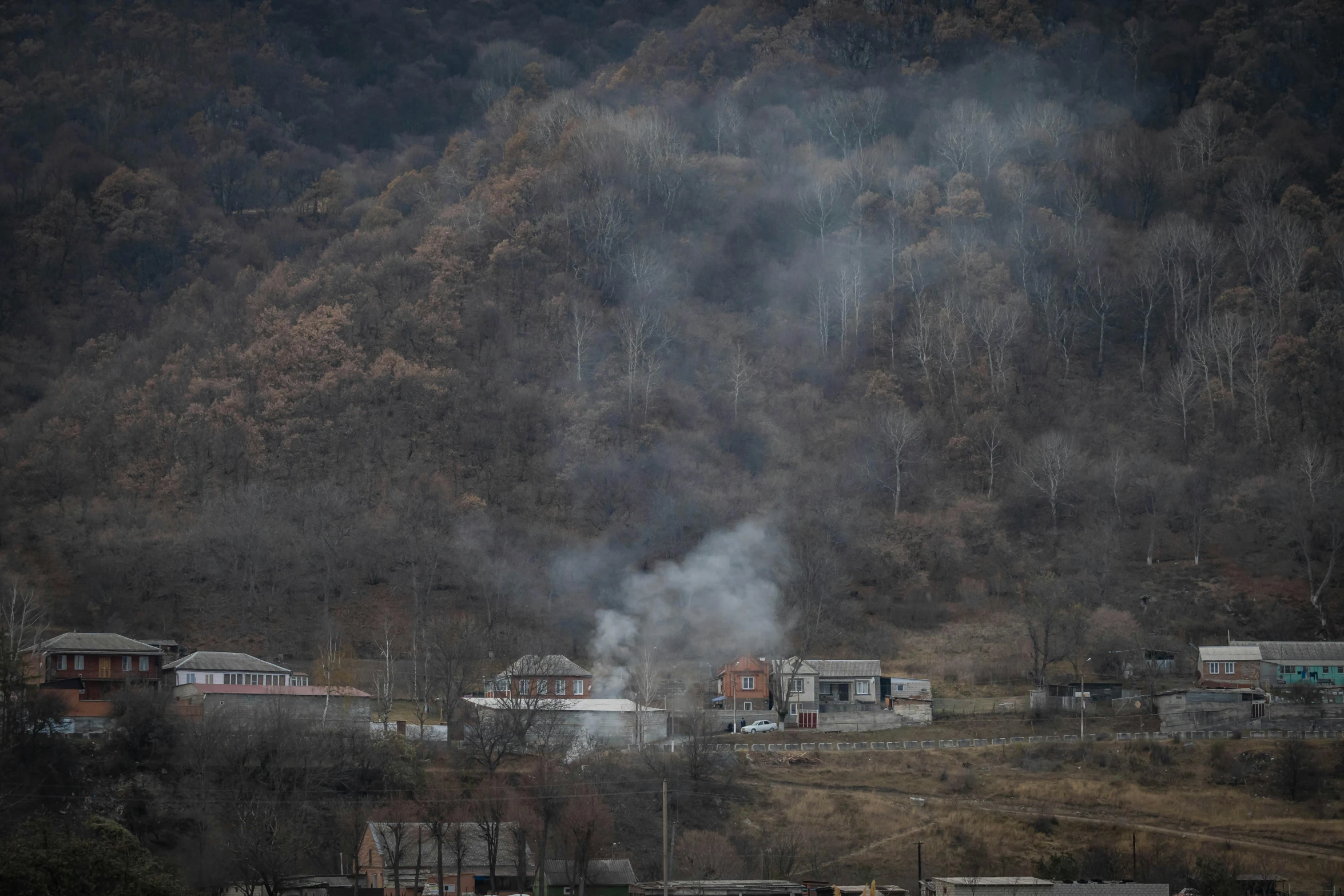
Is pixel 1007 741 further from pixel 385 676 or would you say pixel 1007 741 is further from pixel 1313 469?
pixel 1313 469

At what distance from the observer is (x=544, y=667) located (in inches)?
3551

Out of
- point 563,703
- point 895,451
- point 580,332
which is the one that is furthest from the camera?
point 580,332

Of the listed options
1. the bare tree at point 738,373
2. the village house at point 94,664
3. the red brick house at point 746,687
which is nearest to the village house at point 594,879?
the red brick house at point 746,687

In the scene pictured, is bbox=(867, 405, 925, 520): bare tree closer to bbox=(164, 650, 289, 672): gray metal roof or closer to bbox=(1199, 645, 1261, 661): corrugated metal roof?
bbox=(1199, 645, 1261, 661): corrugated metal roof

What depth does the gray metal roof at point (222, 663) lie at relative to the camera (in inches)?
3396

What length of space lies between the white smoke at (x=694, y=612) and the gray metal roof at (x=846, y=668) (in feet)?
13.2

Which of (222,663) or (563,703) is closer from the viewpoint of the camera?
(222,663)

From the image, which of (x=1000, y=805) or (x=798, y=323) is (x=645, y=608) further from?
(x=798, y=323)

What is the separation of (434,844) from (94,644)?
25280 mm

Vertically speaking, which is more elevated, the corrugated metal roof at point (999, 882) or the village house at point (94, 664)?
the village house at point (94, 664)

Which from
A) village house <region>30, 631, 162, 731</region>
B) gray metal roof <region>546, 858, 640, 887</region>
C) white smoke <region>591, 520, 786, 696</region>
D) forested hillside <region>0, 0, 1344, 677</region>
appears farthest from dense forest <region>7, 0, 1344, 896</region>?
village house <region>30, 631, 162, 731</region>

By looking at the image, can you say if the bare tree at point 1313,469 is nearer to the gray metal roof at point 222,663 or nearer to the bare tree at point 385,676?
Answer: the bare tree at point 385,676

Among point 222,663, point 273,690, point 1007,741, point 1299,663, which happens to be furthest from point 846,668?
point 222,663

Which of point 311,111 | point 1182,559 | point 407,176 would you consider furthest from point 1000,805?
point 311,111
